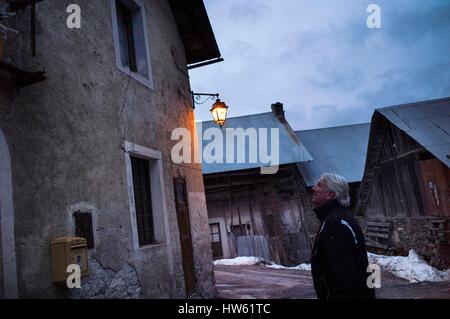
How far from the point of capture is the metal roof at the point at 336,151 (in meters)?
19.9

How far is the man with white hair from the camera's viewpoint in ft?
8.20

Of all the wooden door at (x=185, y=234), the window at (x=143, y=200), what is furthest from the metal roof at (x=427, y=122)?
the window at (x=143, y=200)

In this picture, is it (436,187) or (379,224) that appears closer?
(436,187)

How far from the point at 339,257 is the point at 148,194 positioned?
13.1 ft

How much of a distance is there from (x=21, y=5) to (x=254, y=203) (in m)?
16.2

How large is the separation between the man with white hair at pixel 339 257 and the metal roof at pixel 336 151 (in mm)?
16345

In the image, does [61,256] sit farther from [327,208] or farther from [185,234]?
[185,234]

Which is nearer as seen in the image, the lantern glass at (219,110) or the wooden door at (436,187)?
the lantern glass at (219,110)

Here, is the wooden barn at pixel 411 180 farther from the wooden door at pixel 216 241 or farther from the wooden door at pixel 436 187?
the wooden door at pixel 216 241

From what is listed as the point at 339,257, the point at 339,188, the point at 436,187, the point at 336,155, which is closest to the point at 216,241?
the point at 336,155

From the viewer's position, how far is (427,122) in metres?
11.7

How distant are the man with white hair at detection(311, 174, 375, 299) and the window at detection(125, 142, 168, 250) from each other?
10.5 ft

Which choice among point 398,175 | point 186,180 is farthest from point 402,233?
point 186,180

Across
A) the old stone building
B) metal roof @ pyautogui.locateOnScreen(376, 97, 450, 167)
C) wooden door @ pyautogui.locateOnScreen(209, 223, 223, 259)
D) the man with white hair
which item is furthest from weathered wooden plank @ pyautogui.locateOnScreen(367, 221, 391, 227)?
the man with white hair
